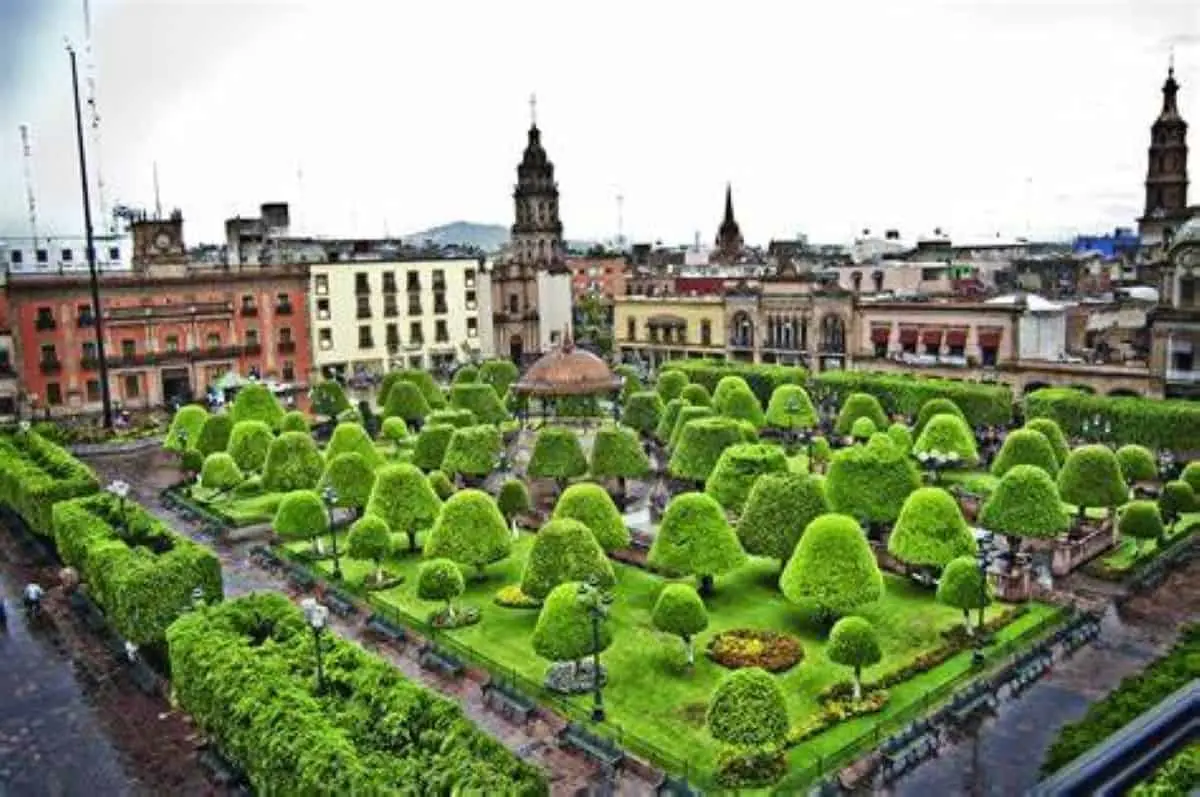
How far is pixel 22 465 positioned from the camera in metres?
45.7

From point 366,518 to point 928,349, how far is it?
152ft

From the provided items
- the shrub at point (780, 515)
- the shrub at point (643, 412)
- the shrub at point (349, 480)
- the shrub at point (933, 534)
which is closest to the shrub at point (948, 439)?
the shrub at point (933, 534)

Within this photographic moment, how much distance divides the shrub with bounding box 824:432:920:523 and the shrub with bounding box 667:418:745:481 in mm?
6930

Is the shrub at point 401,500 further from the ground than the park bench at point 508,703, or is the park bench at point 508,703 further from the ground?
the shrub at point 401,500

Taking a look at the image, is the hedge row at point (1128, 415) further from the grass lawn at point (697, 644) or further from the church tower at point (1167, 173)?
the church tower at point (1167, 173)

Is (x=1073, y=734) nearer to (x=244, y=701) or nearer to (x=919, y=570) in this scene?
(x=244, y=701)

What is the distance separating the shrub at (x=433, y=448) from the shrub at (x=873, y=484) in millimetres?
20878

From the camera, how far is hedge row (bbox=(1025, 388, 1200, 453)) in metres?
50.1

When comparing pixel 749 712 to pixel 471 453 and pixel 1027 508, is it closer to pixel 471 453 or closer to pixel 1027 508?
pixel 1027 508

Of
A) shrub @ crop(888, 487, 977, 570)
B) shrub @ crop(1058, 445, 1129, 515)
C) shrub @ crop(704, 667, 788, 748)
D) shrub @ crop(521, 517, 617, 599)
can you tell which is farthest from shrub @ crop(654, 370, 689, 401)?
shrub @ crop(704, 667, 788, 748)

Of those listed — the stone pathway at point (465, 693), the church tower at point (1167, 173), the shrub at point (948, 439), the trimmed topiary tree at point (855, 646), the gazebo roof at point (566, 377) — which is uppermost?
the church tower at point (1167, 173)

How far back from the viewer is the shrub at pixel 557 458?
149 feet

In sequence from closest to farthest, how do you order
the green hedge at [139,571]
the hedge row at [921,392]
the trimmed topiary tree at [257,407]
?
the green hedge at [139,571], the trimmed topiary tree at [257,407], the hedge row at [921,392]

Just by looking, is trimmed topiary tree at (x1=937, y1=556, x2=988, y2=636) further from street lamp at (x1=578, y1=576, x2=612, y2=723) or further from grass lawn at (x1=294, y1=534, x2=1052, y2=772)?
street lamp at (x1=578, y1=576, x2=612, y2=723)
